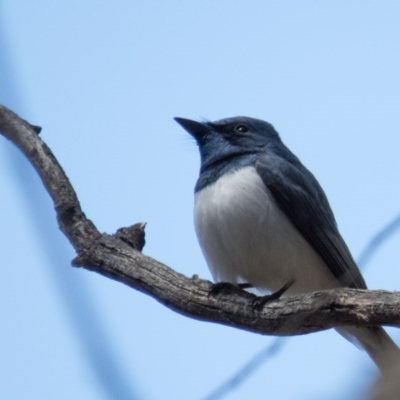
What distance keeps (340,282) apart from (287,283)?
1.73ft

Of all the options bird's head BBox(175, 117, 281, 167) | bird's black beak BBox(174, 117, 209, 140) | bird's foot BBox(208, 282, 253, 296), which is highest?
bird's black beak BBox(174, 117, 209, 140)

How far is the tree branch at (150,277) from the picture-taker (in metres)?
4.55

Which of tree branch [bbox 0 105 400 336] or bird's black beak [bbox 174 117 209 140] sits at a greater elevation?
bird's black beak [bbox 174 117 209 140]

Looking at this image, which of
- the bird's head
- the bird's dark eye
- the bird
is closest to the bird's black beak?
the bird's head

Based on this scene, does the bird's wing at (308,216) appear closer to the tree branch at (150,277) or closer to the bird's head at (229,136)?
the bird's head at (229,136)

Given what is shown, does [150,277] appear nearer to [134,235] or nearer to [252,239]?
[134,235]

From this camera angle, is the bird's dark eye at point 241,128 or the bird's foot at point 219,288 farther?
the bird's dark eye at point 241,128

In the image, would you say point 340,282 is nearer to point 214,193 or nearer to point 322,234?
point 322,234

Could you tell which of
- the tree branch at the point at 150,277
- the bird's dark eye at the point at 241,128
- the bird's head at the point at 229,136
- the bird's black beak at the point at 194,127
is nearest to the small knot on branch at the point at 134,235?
the tree branch at the point at 150,277

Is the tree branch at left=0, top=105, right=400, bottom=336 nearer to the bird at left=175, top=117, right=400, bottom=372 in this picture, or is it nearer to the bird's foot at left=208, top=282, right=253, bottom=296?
the bird's foot at left=208, top=282, right=253, bottom=296

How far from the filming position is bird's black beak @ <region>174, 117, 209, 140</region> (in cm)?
741

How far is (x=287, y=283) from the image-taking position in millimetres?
6262

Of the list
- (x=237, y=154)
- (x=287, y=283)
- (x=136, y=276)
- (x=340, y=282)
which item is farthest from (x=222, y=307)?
(x=237, y=154)

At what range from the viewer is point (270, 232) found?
6230 millimetres
